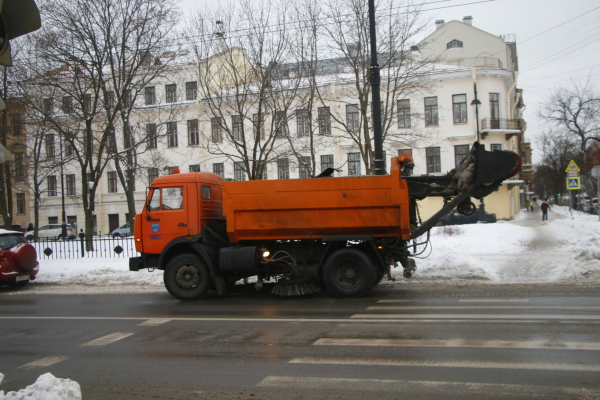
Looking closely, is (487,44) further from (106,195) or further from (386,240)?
(386,240)

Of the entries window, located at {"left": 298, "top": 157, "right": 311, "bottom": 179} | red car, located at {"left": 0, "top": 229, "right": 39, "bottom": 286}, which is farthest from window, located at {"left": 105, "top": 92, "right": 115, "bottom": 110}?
window, located at {"left": 298, "top": 157, "right": 311, "bottom": 179}

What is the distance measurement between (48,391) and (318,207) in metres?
6.24

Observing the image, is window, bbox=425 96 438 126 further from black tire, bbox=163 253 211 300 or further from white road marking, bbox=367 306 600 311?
white road marking, bbox=367 306 600 311

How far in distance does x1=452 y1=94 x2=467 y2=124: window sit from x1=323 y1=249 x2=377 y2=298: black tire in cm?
3105

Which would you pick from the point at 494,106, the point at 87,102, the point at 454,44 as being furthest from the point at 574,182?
the point at 454,44

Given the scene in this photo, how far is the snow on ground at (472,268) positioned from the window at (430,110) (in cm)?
2034

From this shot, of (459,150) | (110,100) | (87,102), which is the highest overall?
(110,100)

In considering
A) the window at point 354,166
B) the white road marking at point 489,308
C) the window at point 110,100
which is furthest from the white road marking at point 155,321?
the window at point 354,166

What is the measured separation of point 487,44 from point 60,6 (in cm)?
4328

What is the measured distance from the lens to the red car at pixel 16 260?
13.6 m

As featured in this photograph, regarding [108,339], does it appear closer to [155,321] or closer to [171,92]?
[155,321]

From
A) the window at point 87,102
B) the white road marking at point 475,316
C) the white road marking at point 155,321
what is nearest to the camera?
the white road marking at point 475,316

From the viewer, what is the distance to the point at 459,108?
125 ft

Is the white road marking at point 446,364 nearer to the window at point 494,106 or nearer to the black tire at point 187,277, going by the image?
the black tire at point 187,277
